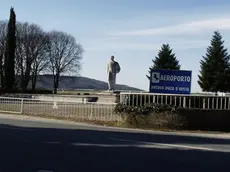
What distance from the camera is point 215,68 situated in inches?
3253

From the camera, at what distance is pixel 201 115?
75.5 ft

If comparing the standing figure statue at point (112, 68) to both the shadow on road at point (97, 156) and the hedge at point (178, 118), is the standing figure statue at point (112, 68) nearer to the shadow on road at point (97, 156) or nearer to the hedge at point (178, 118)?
the hedge at point (178, 118)

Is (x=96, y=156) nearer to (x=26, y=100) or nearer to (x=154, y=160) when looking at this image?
(x=154, y=160)

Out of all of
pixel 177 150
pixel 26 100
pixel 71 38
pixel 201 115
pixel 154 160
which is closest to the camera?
pixel 154 160

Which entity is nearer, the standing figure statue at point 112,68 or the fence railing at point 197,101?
the fence railing at point 197,101

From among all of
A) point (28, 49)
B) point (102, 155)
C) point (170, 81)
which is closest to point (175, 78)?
point (170, 81)

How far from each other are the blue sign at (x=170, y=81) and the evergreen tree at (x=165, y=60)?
52711 mm

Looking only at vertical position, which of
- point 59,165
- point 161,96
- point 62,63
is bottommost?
point 59,165

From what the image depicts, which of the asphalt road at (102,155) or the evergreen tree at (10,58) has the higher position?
the evergreen tree at (10,58)

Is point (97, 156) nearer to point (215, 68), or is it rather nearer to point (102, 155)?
point (102, 155)

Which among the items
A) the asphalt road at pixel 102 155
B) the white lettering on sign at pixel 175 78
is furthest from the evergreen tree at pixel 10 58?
the asphalt road at pixel 102 155

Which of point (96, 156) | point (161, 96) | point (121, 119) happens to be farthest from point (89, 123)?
point (96, 156)

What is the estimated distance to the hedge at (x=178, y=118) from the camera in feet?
74.9

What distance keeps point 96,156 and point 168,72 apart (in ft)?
45.3
